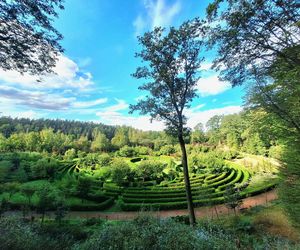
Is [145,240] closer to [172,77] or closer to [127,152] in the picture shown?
[172,77]

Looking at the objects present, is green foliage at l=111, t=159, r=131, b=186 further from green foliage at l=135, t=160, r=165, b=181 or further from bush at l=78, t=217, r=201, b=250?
bush at l=78, t=217, r=201, b=250

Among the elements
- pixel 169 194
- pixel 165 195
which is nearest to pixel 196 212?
pixel 169 194

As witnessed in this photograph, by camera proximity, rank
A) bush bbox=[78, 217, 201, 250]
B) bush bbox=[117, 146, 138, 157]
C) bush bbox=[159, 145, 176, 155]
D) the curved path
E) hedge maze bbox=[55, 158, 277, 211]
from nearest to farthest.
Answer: bush bbox=[78, 217, 201, 250]
the curved path
hedge maze bbox=[55, 158, 277, 211]
bush bbox=[117, 146, 138, 157]
bush bbox=[159, 145, 176, 155]

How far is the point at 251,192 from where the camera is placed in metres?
25.9

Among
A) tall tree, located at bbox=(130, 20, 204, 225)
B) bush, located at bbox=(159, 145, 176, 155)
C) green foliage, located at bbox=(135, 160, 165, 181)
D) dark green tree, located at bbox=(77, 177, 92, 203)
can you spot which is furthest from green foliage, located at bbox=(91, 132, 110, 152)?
tall tree, located at bbox=(130, 20, 204, 225)

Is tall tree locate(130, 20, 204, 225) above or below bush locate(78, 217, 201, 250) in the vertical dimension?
above

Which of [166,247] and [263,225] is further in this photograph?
[263,225]

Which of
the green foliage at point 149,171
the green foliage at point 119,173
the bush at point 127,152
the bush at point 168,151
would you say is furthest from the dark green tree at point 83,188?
the bush at point 168,151

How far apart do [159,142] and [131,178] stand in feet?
158

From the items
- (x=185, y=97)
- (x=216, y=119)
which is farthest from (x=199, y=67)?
(x=216, y=119)

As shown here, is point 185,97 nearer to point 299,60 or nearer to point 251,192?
point 299,60

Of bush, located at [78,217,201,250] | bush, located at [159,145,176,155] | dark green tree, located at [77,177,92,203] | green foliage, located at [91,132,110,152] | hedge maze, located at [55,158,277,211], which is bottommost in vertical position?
hedge maze, located at [55,158,277,211]

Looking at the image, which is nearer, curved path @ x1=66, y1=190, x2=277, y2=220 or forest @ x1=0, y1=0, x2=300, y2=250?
forest @ x1=0, y1=0, x2=300, y2=250

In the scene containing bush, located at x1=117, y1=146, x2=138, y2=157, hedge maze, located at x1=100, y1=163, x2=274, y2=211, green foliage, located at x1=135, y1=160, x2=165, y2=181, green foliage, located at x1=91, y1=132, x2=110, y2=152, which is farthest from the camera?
green foliage, located at x1=91, y1=132, x2=110, y2=152
